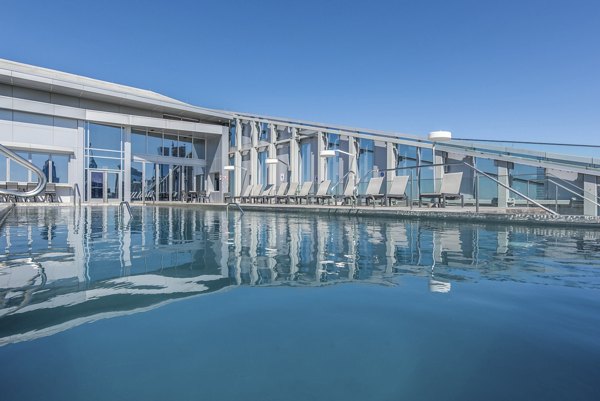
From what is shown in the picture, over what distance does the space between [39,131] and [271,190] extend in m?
11.0

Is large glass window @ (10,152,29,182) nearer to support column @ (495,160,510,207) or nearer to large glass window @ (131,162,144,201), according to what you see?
large glass window @ (131,162,144,201)

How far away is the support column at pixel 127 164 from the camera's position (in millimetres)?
18484

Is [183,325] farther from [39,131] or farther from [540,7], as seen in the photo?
[39,131]

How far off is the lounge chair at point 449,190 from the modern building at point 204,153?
0.19m

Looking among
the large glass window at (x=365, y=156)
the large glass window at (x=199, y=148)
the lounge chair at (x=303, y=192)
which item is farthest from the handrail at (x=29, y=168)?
the large glass window at (x=199, y=148)

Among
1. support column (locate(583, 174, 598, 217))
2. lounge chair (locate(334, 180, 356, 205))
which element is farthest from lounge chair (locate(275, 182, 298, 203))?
support column (locate(583, 174, 598, 217))

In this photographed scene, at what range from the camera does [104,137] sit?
18.1 m

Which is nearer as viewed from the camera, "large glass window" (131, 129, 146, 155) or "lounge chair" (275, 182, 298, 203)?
"lounge chair" (275, 182, 298, 203)

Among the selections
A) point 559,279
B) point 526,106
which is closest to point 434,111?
point 526,106

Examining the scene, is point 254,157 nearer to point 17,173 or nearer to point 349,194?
point 349,194

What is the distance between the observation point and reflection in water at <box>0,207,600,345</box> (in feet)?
6.04

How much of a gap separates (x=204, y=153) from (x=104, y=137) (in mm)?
6395

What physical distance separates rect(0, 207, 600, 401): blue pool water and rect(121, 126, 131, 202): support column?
16777 millimetres

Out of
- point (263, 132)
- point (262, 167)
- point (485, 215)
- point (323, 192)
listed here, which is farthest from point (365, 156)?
point (263, 132)
